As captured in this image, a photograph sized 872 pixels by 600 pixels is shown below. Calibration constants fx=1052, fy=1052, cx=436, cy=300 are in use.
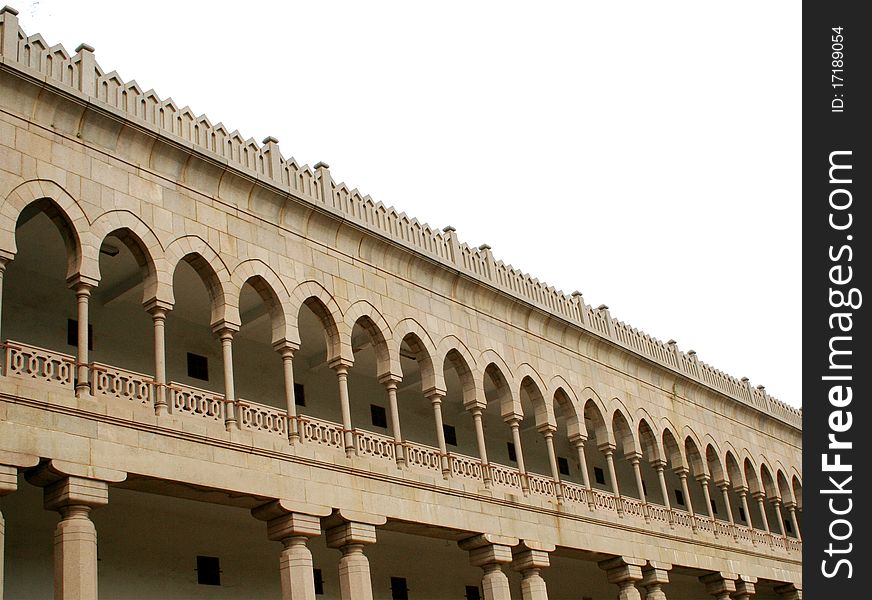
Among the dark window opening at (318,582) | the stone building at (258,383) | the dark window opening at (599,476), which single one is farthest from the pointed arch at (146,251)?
the dark window opening at (599,476)

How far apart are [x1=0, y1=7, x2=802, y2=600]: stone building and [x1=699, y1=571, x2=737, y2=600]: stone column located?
0.07 metres

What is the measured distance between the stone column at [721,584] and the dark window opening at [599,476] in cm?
334

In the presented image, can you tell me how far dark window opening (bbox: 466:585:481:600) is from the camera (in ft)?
70.3

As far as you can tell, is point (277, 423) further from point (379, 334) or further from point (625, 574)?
point (625, 574)

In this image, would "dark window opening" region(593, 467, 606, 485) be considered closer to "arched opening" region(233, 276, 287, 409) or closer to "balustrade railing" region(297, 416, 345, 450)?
"arched opening" region(233, 276, 287, 409)

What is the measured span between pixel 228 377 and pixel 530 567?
706 cm

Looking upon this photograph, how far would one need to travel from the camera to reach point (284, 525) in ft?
47.7

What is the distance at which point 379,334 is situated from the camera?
17.5 metres

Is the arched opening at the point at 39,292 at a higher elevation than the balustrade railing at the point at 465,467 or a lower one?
higher

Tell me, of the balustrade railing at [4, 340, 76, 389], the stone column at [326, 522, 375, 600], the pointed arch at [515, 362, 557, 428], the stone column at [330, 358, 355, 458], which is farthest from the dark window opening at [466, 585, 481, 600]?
the balustrade railing at [4, 340, 76, 389]

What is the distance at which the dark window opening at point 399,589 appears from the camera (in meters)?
19.6

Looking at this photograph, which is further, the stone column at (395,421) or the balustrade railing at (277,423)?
the stone column at (395,421)

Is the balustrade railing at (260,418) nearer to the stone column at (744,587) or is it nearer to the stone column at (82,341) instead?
the stone column at (82,341)
